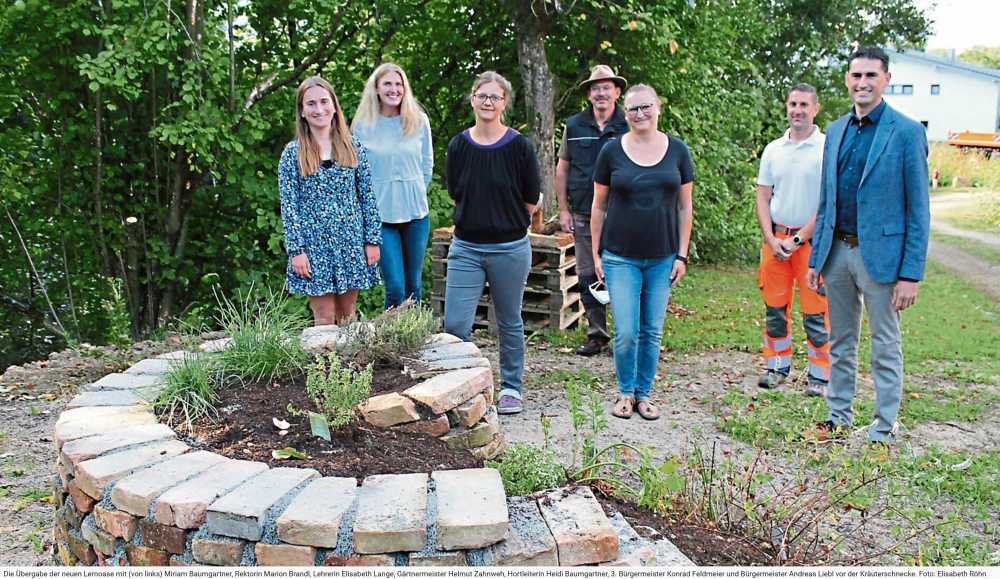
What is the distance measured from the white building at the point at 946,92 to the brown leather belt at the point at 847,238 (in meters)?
47.8

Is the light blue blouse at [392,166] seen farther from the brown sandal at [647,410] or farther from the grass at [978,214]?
the grass at [978,214]

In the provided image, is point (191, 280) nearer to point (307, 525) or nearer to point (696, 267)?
point (307, 525)

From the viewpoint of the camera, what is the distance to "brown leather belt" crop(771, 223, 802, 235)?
5.09 m

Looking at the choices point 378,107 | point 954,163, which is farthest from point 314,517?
point 954,163

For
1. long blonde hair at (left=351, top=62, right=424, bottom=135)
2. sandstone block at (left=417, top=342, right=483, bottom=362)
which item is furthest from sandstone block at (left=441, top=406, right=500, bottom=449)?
long blonde hair at (left=351, top=62, right=424, bottom=135)

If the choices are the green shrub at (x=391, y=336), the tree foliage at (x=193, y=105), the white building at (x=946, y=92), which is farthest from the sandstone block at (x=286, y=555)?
the white building at (x=946, y=92)

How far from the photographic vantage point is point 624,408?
462 cm

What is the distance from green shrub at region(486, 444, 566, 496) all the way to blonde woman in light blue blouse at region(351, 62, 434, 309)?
2.14 meters

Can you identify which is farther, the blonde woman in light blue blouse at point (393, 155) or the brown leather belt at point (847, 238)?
the blonde woman in light blue blouse at point (393, 155)

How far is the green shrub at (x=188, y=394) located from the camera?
9.83 ft

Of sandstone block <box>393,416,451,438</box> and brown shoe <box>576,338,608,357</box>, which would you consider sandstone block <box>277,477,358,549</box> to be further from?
brown shoe <box>576,338,608,357</box>

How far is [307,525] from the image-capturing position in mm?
2205

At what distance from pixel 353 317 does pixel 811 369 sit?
311 centimetres

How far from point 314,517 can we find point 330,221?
7.60ft
